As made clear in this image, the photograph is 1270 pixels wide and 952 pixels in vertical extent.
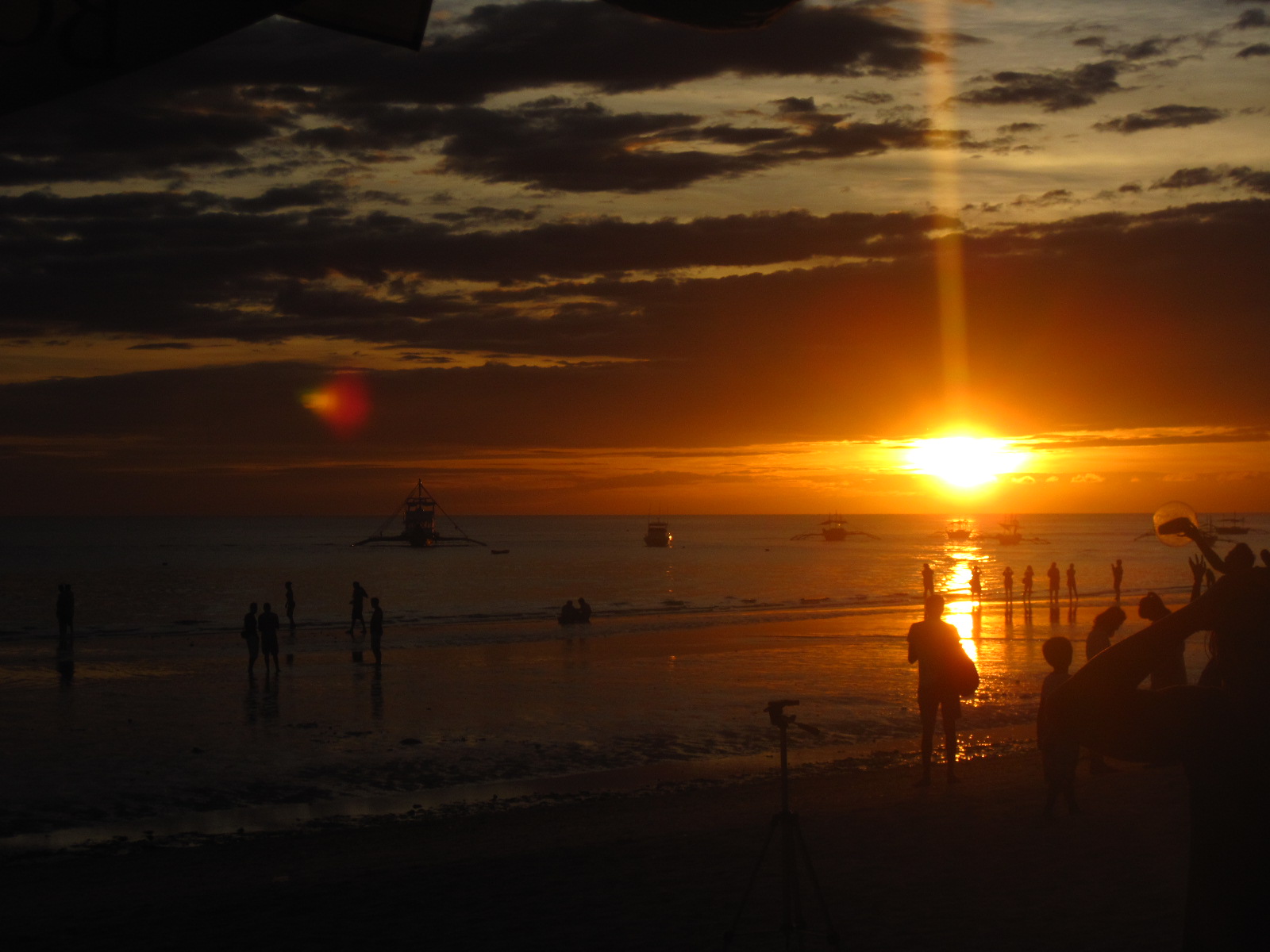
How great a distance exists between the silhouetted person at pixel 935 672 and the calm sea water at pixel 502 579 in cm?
2434

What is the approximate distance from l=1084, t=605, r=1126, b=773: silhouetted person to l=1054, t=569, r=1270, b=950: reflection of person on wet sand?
7168 mm

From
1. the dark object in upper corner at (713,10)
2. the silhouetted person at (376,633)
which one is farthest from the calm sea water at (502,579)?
the dark object in upper corner at (713,10)

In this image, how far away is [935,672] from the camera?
12.0 meters

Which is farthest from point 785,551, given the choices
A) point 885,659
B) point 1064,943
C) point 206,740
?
point 1064,943

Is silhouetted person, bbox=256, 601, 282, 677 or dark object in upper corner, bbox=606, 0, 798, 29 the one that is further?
silhouetted person, bbox=256, 601, 282, 677

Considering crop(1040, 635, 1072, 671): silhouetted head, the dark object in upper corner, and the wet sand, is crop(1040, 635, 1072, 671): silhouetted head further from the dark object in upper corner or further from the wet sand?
the dark object in upper corner

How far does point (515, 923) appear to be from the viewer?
7.85 metres

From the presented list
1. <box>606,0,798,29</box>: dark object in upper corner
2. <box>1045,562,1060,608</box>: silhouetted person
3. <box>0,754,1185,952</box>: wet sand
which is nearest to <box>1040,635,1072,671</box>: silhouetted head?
<box>0,754,1185,952</box>: wet sand

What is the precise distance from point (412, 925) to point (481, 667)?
19437 mm

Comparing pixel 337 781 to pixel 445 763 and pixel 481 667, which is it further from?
pixel 481 667

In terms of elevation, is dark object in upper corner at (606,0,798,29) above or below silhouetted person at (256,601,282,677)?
above

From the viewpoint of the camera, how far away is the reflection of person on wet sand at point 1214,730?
2371 mm

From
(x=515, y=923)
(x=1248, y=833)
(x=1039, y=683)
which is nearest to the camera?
(x=1248, y=833)

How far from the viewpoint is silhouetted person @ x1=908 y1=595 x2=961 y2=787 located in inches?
465
